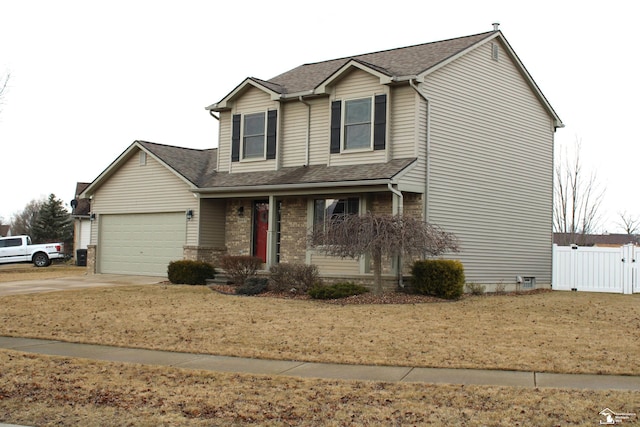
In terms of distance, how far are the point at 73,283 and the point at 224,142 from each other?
7187mm

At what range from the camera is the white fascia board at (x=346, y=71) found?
19812mm

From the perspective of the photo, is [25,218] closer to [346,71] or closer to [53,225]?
[53,225]

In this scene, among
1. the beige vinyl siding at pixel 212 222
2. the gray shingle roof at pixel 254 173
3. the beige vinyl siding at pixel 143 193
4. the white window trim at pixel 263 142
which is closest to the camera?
the gray shingle roof at pixel 254 173

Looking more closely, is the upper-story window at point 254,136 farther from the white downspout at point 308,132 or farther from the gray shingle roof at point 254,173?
the white downspout at point 308,132

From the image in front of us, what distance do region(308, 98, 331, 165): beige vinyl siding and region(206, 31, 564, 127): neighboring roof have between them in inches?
24.1

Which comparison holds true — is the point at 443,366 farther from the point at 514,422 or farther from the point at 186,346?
the point at 186,346

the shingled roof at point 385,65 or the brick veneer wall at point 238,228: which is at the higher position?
the shingled roof at point 385,65

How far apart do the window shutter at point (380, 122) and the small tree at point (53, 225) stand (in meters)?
35.6

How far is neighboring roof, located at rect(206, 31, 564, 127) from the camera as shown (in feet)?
66.4

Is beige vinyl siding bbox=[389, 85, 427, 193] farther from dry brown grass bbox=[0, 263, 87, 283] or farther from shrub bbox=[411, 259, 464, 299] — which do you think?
dry brown grass bbox=[0, 263, 87, 283]

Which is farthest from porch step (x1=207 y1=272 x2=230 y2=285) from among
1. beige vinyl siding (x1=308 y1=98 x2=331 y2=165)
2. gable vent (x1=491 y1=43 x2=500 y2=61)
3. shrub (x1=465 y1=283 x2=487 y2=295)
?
gable vent (x1=491 y1=43 x2=500 y2=61)

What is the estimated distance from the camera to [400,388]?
8.07 meters

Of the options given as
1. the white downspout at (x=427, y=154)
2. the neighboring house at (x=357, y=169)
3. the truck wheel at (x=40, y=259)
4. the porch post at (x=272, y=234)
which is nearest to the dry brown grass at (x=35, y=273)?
the truck wheel at (x=40, y=259)

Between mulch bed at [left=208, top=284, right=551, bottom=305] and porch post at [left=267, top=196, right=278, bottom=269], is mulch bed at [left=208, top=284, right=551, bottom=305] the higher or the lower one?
the lower one
